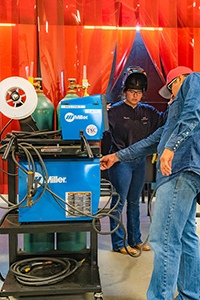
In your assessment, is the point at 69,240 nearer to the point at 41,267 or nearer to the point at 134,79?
the point at 41,267

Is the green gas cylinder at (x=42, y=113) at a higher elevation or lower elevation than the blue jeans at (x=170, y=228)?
higher

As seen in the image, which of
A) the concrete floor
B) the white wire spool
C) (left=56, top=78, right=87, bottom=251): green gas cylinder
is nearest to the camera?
the white wire spool

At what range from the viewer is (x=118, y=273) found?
79.7 inches

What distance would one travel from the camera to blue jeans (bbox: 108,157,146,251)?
91.4 inches

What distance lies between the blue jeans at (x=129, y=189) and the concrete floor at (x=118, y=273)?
13 cm

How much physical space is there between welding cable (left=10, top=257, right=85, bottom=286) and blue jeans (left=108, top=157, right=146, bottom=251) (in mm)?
656

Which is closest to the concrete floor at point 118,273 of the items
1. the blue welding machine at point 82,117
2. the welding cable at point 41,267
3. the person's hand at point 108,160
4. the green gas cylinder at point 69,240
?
the welding cable at point 41,267

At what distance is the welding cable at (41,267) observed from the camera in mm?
1533

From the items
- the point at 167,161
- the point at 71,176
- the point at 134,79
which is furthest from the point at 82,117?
the point at 134,79

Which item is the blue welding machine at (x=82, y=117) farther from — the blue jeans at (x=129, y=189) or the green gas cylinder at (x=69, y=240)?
the blue jeans at (x=129, y=189)

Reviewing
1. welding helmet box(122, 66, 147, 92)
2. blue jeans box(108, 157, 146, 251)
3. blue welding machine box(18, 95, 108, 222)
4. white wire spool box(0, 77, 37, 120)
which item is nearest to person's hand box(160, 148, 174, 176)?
blue welding machine box(18, 95, 108, 222)

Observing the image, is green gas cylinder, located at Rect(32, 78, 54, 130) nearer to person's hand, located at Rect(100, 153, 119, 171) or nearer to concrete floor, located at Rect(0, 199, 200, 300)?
person's hand, located at Rect(100, 153, 119, 171)

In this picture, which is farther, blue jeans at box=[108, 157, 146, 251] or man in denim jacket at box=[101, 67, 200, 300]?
blue jeans at box=[108, 157, 146, 251]

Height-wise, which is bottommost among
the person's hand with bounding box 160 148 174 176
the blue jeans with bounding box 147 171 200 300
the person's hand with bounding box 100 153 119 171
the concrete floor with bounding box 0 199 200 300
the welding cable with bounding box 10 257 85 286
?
the concrete floor with bounding box 0 199 200 300
